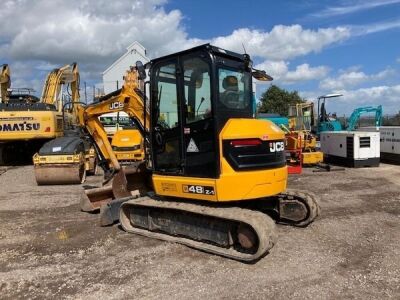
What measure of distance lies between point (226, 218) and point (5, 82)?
1799cm

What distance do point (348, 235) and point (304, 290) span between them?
8.01ft

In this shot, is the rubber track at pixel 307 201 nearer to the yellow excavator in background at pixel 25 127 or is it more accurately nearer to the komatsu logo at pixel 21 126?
the yellow excavator in background at pixel 25 127

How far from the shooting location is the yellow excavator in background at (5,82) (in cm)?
2042

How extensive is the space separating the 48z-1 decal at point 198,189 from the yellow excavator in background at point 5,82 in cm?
1613

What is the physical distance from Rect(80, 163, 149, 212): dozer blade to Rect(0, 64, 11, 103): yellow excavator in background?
1337cm

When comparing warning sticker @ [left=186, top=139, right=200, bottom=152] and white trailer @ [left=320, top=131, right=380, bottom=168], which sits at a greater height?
warning sticker @ [left=186, top=139, right=200, bottom=152]

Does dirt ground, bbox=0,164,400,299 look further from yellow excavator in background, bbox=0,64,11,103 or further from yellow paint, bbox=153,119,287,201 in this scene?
yellow excavator in background, bbox=0,64,11,103

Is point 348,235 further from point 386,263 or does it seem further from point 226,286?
point 226,286

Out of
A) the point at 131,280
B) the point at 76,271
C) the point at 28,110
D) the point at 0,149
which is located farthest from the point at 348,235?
the point at 0,149

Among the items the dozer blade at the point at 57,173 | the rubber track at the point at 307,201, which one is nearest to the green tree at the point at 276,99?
the dozer blade at the point at 57,173

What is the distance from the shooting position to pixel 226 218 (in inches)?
227

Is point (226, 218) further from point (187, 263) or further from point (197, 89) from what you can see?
point (197, 89)

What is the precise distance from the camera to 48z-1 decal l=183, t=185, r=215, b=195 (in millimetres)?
6163

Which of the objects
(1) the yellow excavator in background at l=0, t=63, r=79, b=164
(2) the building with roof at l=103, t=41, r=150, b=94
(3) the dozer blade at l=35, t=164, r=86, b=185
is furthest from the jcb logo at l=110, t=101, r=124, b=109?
(2) the building with roof at l=103, t=41, r=150, b=94
